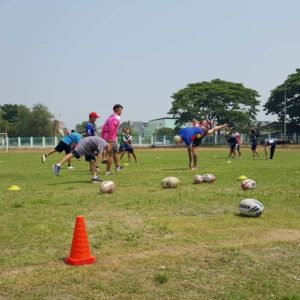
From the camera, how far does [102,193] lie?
30.7ft

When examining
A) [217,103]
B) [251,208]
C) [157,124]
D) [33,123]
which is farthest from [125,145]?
[157,124]

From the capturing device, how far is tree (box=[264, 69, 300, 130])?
268 feet

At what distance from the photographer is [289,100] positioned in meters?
82.5

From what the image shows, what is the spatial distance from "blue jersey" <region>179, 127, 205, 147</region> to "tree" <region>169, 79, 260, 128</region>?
6527cm

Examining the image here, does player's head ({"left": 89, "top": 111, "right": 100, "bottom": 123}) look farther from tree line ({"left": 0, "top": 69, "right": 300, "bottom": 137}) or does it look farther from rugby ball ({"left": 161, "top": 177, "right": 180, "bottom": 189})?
tree line ({"left": 0, "top": 69, "right": 300, "bottom": 137})

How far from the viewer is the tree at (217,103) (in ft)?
268

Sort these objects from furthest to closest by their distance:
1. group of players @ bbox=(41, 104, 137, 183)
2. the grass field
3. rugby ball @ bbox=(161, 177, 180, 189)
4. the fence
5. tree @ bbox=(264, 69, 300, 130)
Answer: tree @ bbox=(264, 69, 300, 130) < the fence < group of players @ bbox=(41, 104, 137, 183) < rugby ball @ bbox=(161, 177, 180, 189) < the grass field

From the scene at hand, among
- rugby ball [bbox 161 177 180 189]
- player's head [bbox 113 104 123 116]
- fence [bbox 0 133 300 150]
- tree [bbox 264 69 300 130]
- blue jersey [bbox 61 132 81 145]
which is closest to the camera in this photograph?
rugby ball [bbox 161 177 180 189]

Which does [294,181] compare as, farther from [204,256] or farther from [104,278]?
[104,278]

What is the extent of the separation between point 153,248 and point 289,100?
81583mm

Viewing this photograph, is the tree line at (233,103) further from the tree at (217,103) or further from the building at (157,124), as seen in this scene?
the building at (157,124)

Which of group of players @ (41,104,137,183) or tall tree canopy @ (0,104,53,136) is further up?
tall tree canopy @ (0,104,53,136)

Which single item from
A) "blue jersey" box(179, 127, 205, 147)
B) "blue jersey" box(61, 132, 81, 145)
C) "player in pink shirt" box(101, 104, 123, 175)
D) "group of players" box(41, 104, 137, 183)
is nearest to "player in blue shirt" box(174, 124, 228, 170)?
"blue jersey" box(179, 127, 205, 147)

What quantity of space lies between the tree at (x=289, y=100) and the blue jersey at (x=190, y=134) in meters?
68.9
